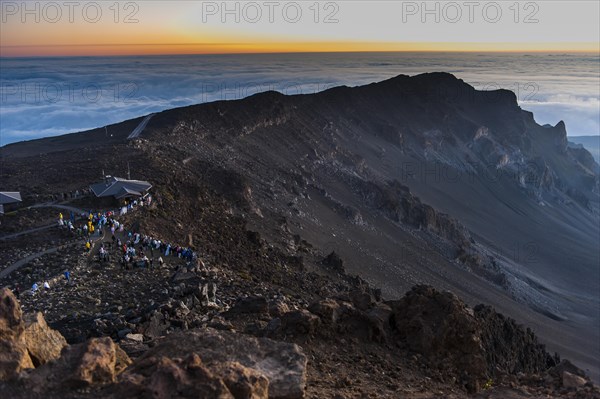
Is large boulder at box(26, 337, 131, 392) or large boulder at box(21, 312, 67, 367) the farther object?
→ large boulder at box(21, 312, 67, 367)

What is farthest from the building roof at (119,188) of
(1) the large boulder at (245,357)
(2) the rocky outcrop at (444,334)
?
(1) the large boulder at (245,357)

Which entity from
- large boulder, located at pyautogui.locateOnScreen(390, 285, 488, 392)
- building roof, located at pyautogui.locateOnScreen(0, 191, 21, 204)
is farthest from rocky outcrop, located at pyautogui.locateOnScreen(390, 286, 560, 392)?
building roof, located at pyautogui.locateOnScreen(0, 191, 21, 204)

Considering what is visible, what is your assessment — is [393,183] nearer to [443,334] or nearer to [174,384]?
[443,334]

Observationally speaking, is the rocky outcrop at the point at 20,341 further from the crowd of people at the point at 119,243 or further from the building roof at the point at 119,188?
the building roof at the point at 119,188

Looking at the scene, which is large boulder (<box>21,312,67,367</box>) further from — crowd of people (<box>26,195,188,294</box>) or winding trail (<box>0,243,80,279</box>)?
winding trail (<box>0,243,80,279</box>)

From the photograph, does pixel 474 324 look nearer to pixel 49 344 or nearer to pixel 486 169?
pixel 49 344

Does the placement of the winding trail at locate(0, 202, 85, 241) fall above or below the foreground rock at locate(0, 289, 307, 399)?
below
